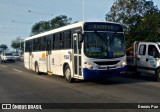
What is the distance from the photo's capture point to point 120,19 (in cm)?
3064

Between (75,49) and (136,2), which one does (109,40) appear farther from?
(136,2)

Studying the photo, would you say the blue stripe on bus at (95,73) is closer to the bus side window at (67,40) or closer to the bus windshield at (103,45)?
the bus windshield at (103,45)

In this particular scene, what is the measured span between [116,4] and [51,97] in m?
21.6

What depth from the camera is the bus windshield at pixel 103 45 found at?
14.5 m

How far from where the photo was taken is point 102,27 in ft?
49.2

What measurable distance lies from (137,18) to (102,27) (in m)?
16.2

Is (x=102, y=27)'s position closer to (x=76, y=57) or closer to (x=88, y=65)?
(x=76, y=57)

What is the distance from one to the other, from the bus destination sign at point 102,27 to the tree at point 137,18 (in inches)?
503

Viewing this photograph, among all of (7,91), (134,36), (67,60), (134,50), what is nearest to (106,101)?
(7,91)

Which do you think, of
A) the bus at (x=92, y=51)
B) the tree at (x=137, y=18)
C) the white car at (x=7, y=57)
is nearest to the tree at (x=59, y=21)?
the white car at (x=7, y=57)

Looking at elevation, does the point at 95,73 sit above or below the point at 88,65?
below

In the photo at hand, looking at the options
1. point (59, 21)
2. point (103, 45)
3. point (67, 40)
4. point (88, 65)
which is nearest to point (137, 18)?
point (67, 40)

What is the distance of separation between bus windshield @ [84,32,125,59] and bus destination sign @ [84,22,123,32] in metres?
0.21

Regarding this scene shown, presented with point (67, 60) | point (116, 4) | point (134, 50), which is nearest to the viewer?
point (67, 60)
